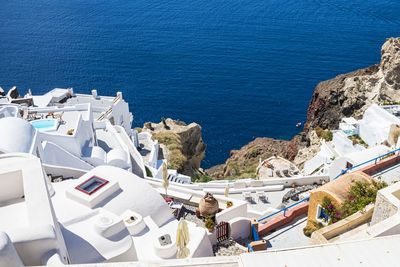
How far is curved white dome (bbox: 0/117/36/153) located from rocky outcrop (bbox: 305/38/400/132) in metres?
37.4

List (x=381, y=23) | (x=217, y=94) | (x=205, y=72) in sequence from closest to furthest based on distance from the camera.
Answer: (x=217, y=94), (x=205, y=72), (x=381, y=23)

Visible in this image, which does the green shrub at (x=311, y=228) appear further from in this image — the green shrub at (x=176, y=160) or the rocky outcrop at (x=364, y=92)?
the rocky outcrop at (x=364, y=92)

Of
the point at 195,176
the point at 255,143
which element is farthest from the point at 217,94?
the point at 195,176

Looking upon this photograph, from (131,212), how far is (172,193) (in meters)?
6.33

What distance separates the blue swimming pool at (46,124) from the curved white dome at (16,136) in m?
5.52

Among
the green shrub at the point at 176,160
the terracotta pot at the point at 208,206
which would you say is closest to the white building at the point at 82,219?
the terracotta pot at the point at 208,206

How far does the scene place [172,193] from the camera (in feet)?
76.0

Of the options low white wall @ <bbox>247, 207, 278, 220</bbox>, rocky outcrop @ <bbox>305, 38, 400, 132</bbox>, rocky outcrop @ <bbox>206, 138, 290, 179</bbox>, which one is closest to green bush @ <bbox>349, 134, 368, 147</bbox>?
rocky outcrop @ <bbox>305, 38, 400, 132</bbox>

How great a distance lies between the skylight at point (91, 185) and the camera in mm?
17075

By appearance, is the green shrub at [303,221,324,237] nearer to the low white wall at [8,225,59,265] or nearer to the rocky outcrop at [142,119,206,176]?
the low white wall at [8,225,59,265]

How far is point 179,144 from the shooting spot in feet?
164

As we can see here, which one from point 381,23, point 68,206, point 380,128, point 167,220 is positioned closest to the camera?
point 68,206

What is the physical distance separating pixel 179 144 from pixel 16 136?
29.5m

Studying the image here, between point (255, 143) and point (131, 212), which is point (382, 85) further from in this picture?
point (131, 212)
